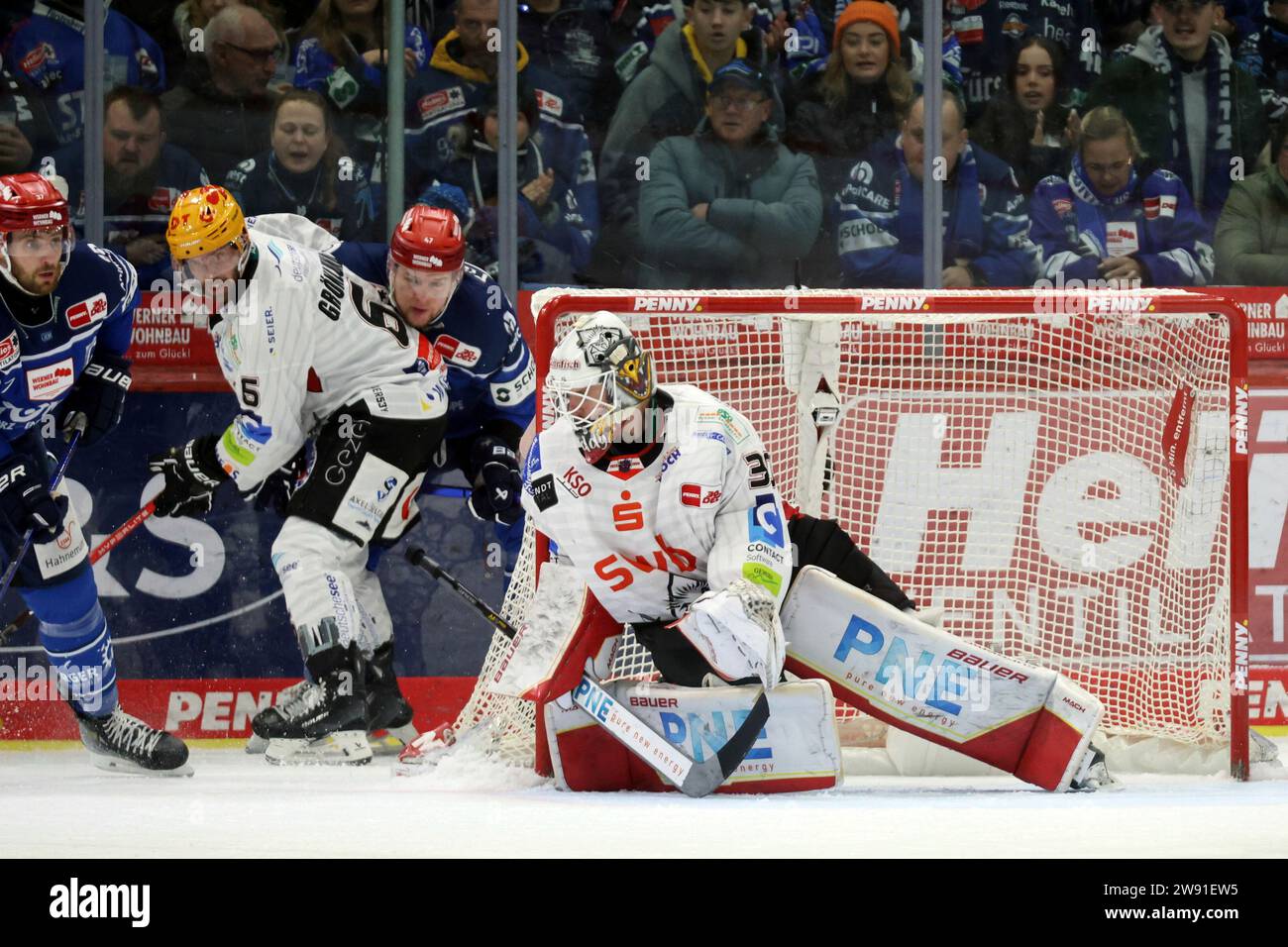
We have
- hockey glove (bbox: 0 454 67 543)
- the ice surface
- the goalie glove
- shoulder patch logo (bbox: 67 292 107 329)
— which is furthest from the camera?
shoulder patch logo (bbox: 67 292 107 329)

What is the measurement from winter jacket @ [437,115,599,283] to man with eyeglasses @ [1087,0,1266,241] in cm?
159

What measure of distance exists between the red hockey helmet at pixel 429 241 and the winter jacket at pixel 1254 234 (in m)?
2.39

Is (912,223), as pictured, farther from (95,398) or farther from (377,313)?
(95,398)

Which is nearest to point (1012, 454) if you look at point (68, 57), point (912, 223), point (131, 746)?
point (912, 223)

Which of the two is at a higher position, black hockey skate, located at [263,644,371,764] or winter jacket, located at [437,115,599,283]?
winter jacket, located at [437,115,599,283]

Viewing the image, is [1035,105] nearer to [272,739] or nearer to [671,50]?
[671,50]

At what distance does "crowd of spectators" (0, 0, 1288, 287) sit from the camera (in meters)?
5.19

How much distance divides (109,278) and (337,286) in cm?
55

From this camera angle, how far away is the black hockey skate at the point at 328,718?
4.35 m

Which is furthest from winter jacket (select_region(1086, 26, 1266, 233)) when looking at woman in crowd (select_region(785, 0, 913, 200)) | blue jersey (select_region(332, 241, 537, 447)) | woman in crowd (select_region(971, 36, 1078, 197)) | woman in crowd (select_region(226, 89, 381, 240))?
woman in crowd (select_region(226, 89, 381, 240))

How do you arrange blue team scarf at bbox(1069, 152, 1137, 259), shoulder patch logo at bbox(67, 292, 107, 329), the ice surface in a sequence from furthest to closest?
1. blue team scarf at bbox(1069, 152, 1137, 259)
2. shoulder patch logo at bbox(67, 292, 107, 329)
3. the ice surface

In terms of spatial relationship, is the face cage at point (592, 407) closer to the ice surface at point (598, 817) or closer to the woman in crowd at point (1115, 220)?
the ice surface at point (598, 817)

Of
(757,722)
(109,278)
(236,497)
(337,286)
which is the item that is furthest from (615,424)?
(236,497)

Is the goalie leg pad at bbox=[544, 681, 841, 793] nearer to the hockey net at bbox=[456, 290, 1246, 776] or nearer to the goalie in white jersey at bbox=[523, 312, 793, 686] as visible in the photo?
the goalie in white jersey at bbox=[523, 312, 793, 686]
